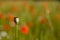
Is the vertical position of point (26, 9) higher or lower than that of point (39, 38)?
higher

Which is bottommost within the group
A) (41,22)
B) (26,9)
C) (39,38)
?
(39,38)

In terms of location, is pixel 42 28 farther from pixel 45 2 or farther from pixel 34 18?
pixel 45 2

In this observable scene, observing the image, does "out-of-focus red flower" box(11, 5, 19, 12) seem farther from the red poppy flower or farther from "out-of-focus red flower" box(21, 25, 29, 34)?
"out-of-focus red flower" box(21, 25, 29, 34)

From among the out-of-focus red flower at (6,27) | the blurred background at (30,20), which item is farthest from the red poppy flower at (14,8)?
the out-of-focus red flower at (6,27)

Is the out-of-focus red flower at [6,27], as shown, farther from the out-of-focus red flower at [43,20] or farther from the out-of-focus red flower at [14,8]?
the out-of-focus red flower at [43,20]

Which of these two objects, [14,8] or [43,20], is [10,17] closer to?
[14,8]

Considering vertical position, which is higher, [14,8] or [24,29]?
[14,8]

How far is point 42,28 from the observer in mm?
1555

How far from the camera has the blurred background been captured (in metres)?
1.54

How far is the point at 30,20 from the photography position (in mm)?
1555

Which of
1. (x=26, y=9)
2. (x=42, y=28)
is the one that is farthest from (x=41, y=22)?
(x=26, y=9)

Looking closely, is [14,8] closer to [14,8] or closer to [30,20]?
[14,8]

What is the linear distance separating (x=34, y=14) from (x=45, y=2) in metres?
0.13

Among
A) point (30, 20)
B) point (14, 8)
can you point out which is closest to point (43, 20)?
point (30, 20)
